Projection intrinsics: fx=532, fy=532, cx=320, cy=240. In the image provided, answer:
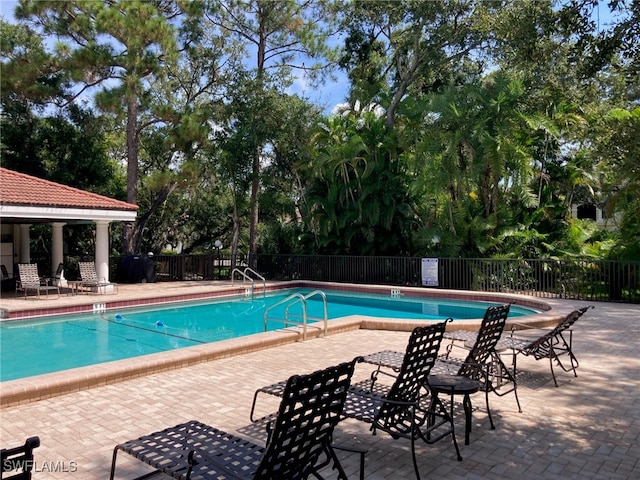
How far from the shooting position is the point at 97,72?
19.9m

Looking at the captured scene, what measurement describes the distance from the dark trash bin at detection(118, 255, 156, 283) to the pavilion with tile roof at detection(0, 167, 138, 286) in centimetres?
232

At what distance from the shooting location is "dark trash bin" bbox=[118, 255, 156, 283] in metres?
19.7

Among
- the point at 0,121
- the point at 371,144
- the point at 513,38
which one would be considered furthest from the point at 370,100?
the point at 513,38

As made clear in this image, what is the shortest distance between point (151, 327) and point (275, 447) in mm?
10094

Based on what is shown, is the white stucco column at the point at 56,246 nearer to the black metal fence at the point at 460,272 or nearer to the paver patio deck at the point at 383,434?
the black metal fence at the point at 460,272

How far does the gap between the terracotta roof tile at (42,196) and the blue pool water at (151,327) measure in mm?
3830

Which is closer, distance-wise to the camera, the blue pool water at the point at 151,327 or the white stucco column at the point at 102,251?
the blue pool water at the point at 151,327

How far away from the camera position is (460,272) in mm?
17125

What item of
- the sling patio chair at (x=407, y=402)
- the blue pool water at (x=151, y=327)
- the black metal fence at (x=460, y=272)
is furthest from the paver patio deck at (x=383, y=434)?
the black metal fence at (x=460, y=272)

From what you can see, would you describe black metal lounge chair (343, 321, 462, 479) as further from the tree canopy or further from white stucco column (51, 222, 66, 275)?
white stucco column (51, 222, 66, 275)

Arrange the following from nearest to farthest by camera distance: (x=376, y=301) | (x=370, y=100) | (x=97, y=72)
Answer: (x=376, y=301), (x=97, y=72), (x=370, y=100)

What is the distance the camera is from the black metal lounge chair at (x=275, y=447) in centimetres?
281

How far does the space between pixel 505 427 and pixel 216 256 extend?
1872 centimetres

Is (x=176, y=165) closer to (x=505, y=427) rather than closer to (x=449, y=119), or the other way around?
(x=449, y=119)
